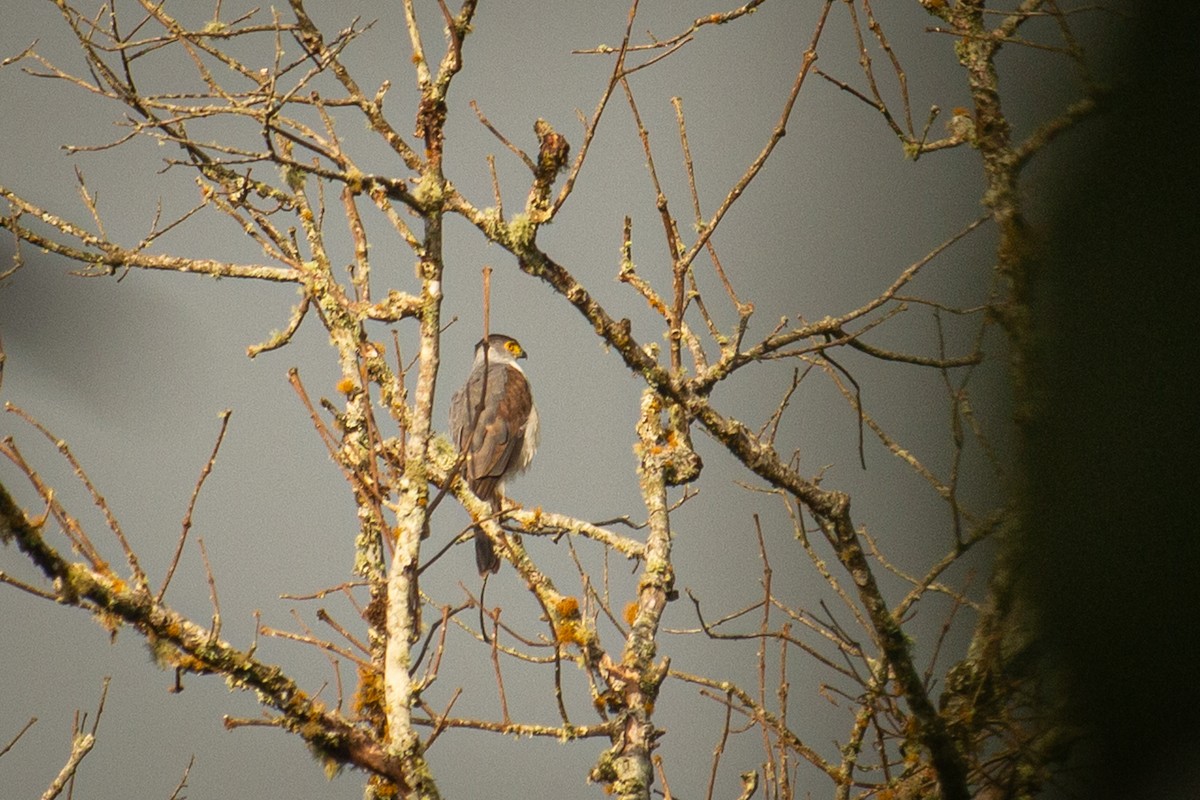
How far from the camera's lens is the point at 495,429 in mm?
5816

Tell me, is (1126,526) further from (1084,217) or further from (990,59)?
(990,59)

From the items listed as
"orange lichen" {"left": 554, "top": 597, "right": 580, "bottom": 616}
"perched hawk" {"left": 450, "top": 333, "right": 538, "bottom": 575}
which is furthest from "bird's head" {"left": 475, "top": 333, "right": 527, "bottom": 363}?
"orange lichen" {"left": 554, "top": 597, "right": 580, "bottom": 616}

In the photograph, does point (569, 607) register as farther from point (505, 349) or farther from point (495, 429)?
point (505, 349)

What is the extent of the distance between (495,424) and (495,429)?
6cm

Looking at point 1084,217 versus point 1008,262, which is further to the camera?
point 1008,262

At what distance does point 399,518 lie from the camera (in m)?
2.38

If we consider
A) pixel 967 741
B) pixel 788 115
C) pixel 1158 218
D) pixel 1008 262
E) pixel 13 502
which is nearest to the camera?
pixel 1158 218

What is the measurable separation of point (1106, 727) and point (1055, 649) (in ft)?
0.15

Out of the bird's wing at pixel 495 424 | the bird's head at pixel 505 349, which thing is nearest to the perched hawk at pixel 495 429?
the bird's wing at pixel 495 424

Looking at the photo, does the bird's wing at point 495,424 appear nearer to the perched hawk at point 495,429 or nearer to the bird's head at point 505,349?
the perched hawk at point 495,429

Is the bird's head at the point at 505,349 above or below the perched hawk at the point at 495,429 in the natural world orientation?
above

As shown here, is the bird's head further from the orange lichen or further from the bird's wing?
the orange lichen

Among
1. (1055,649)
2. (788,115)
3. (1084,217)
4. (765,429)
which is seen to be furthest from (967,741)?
(1084,217)

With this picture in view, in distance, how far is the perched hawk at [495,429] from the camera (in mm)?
5523
